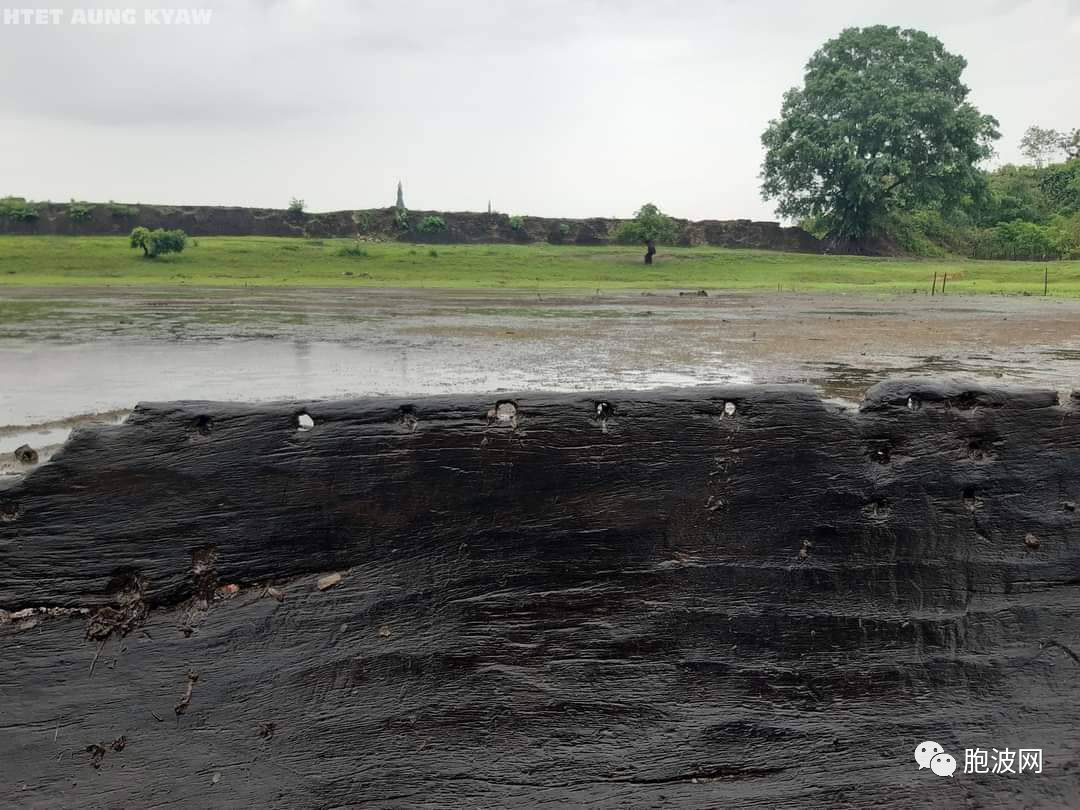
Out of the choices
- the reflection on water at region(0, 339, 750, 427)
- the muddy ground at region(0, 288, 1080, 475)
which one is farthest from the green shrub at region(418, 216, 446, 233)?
the reflection on water at region(0, 339, 750, 427)

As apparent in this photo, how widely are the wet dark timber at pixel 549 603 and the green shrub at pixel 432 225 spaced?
150 feet

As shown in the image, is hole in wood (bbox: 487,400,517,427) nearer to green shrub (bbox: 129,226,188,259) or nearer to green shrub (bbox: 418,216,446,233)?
green shrub (bbox: 129,226,188,259)

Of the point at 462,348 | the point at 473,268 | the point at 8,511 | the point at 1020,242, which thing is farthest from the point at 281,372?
the point at 1020,242

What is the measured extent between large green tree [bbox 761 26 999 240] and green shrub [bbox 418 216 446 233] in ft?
55.7

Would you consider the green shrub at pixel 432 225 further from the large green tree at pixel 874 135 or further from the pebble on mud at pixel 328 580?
the pebble on mud at pixel 328 580

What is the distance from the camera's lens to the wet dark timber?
1868 mm

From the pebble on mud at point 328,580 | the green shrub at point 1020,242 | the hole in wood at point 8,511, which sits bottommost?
the pebble on mud at point 328,580

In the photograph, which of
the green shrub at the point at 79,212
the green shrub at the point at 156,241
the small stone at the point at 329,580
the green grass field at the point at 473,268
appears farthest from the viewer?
the green shrub at the point at 79,212

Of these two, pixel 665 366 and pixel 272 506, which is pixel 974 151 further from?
pixel 272 506

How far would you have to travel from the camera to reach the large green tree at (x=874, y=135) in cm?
4062

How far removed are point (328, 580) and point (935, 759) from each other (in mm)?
1453

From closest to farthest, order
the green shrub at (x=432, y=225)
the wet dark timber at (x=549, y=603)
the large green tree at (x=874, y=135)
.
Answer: the wet dark timber at (x=549, y=603) → the large green tree at (x=874, y=135) → the green shrub at (x=432, y=225)

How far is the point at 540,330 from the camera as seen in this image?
15.1 m

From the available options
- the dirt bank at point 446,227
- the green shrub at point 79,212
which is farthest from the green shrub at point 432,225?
the green shrub at point 79,212
